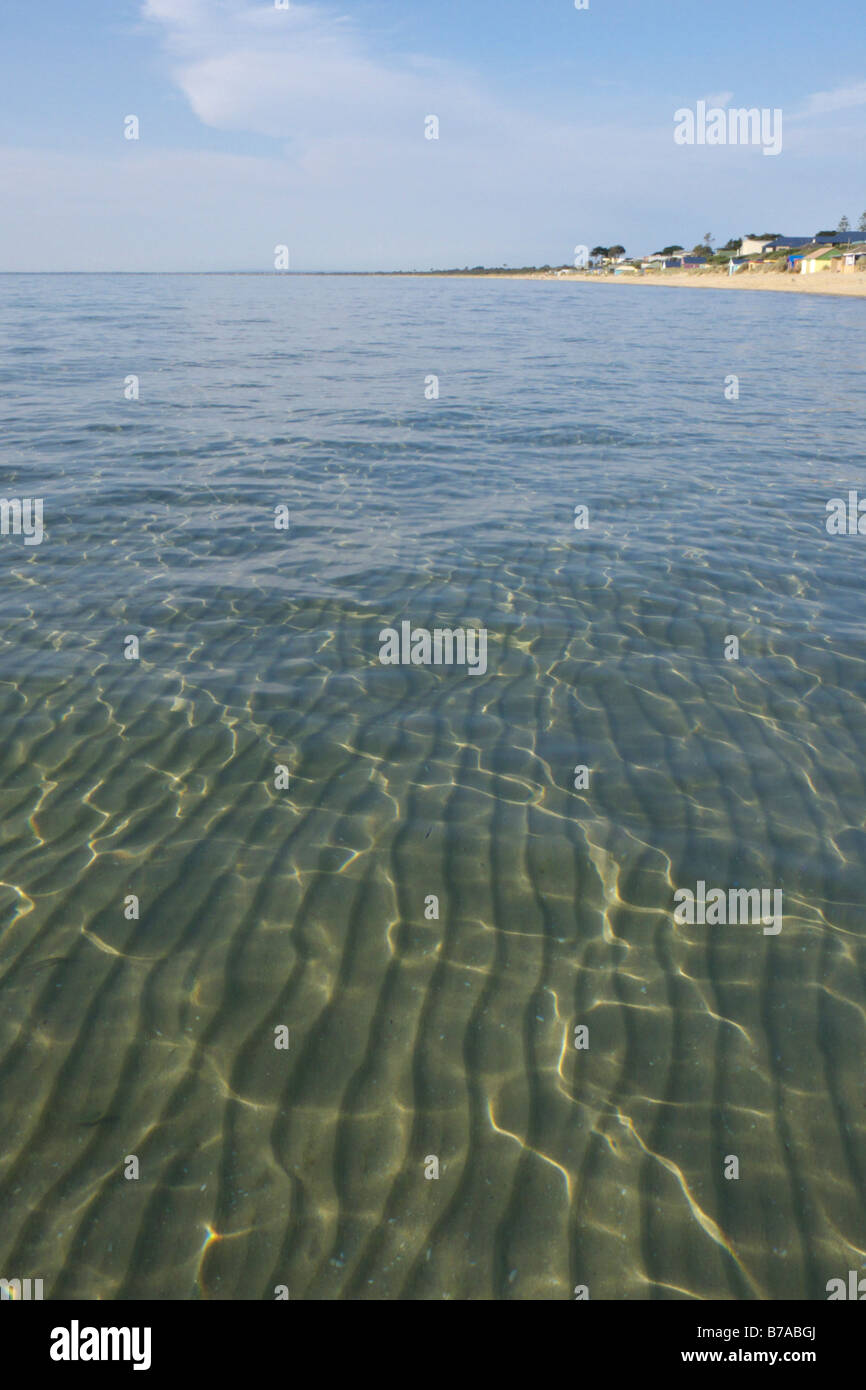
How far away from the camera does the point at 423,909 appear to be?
17.7 ft

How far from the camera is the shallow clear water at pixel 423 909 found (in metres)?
3.78

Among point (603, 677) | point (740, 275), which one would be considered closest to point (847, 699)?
point (603, 677)

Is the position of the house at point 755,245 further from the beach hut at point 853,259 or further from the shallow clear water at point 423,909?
the shallow clear water at point 423,909

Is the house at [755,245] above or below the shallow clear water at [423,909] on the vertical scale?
above

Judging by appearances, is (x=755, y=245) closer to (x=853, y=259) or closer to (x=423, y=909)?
(x=853, y=259)

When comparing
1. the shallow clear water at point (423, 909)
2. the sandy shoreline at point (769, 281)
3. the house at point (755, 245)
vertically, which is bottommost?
the shallow clear water at point (423, 909)

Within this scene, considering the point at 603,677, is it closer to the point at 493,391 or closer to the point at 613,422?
the point at 613,422

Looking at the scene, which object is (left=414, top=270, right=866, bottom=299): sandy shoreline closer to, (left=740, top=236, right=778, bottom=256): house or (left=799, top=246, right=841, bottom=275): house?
(left=799, top=246, right=841, bottom=275): house

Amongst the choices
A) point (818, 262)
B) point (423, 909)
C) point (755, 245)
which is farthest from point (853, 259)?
point (423, 909)

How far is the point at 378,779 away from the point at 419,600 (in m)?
3.85

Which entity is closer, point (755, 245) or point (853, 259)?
point (853, 259)

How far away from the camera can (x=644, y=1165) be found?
3.98 meters

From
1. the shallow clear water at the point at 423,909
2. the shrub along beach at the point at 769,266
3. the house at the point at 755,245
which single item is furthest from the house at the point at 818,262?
the shallow clear water at the point at 423,909
